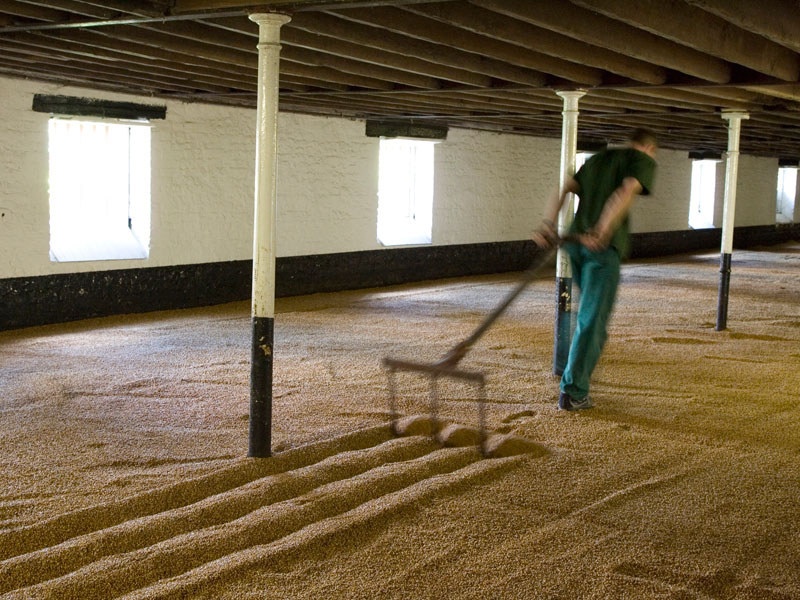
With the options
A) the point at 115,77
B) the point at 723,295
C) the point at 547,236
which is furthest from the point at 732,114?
the point at 115,77

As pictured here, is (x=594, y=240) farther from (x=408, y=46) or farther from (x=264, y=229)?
(x=408, y=46)

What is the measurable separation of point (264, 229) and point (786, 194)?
2266 centimetres

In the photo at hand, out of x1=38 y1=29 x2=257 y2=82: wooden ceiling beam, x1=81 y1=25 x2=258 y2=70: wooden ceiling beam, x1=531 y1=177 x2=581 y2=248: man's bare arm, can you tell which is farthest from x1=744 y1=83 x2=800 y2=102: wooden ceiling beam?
x1=38 y1=29 x2=257 y2=82: wooden ceiling beam

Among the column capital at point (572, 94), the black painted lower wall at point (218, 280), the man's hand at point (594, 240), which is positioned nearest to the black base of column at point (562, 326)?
the column capital at point (572, 94)

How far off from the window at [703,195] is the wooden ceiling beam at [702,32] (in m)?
14.5

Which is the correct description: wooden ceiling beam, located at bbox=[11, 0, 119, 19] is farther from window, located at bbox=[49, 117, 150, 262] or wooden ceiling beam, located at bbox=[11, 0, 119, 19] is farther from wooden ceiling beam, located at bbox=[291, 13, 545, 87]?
window, located at bbox=[49, 117, 150, 262]

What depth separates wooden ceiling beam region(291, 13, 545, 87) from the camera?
5066 millimetres

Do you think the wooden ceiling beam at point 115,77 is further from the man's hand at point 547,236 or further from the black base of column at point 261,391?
the man's hand at point 547,236

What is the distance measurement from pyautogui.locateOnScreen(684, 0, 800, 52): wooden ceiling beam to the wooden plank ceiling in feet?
0.04

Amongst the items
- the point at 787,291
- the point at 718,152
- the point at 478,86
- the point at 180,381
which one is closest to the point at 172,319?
the point at 180,381

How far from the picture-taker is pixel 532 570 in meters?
3.00

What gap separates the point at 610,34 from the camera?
5293 millimetres

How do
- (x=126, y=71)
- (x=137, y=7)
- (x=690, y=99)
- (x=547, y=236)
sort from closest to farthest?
Result: (x=547, y=236) < (x=137, y=7) < (x=126, y=71) < (x=690, y=99)

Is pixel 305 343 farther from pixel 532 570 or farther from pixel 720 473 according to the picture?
pixel 532 570
